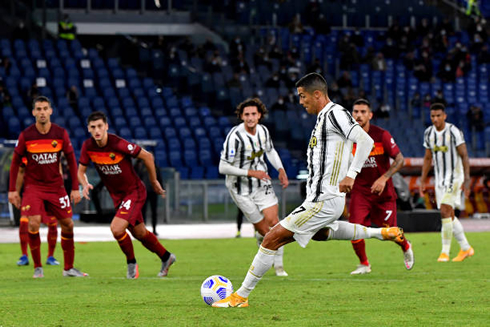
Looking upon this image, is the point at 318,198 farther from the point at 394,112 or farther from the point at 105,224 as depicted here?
the point at 394,112

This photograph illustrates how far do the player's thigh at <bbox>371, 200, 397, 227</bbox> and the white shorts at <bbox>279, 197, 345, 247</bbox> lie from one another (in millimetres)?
3474

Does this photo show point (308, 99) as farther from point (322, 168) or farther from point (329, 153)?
point (322, 168)

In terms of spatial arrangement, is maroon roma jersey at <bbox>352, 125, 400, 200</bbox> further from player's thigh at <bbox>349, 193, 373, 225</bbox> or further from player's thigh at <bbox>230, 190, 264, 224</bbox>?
player's thigh at <bbox>230, 190, 264, 224</bbox>

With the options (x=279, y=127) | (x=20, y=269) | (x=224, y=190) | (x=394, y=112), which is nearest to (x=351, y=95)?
(x=394, y=112)

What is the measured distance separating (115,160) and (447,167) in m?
5.28

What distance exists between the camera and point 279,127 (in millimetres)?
31281

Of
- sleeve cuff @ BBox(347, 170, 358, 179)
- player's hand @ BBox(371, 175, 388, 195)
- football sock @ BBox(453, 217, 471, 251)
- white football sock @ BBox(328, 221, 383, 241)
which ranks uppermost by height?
sleeve cuff @ BBox(347, 170, 358, 179)

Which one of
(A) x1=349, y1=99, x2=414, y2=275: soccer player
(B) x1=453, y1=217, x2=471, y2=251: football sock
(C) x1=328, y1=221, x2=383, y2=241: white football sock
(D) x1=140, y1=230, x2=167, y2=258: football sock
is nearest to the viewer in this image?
(C) x1=328, y1=221, x2=383, y2=241: white football sock

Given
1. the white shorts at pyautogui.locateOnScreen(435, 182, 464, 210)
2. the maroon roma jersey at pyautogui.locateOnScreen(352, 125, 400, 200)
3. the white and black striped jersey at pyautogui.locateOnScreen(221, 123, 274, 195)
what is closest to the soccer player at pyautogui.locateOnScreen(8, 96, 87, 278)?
the white and black striped jersey at pyautogui.locateOnScreen(221, 123, 274, 195)

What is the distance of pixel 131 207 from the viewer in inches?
412

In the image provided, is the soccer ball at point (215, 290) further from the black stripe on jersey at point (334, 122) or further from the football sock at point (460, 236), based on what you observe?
the football sock at point (460, 236)

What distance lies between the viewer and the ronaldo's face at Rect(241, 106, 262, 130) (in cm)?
1123

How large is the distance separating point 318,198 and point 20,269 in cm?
609

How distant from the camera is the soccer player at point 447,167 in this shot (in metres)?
13.0
